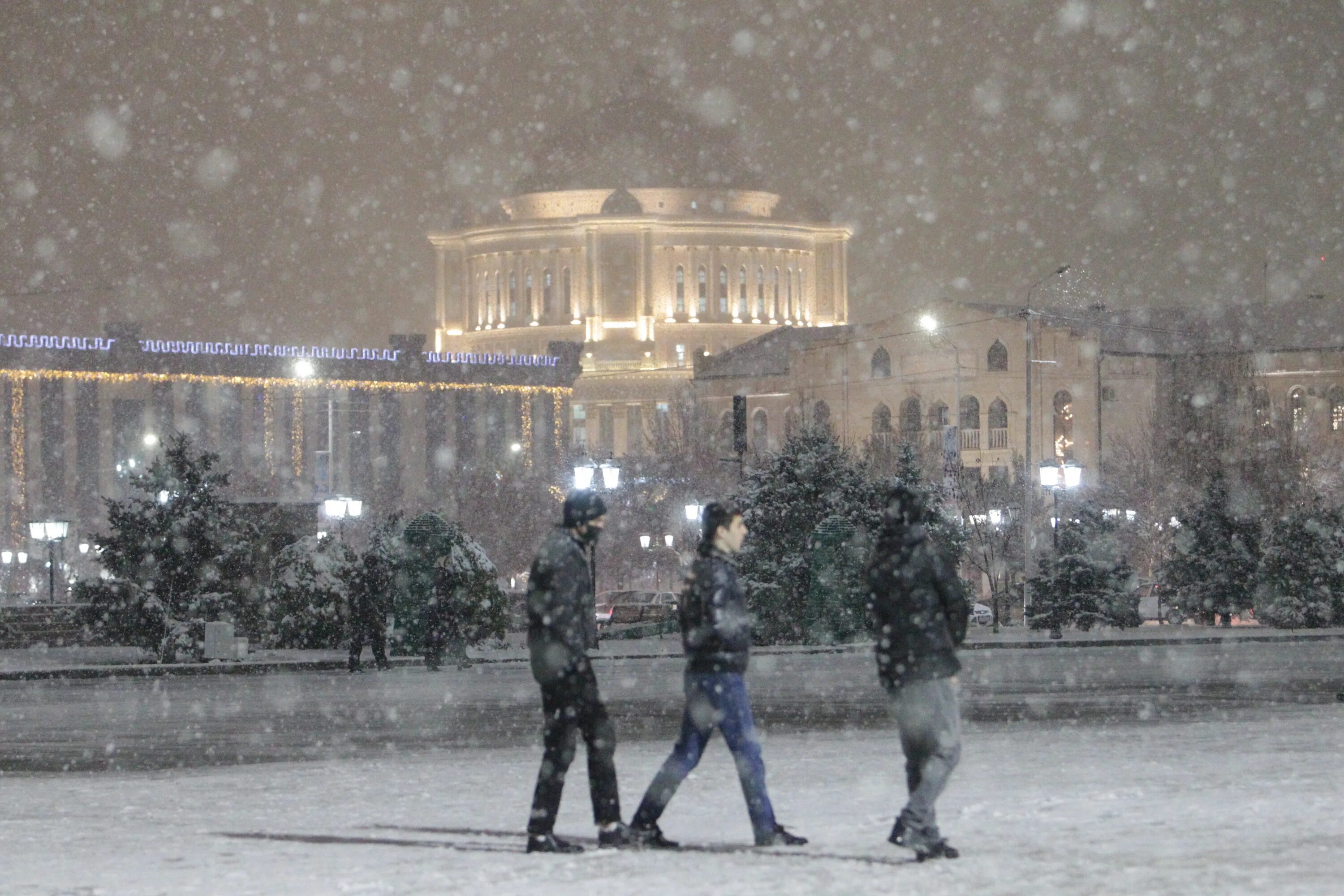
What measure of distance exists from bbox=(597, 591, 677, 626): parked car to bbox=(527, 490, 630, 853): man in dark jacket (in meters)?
41.8

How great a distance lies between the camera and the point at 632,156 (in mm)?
192875

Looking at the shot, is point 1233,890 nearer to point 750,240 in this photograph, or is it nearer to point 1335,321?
point 1335,321

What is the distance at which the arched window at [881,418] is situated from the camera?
105 metres

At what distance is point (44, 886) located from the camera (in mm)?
10773

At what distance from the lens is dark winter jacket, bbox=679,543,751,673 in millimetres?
11680

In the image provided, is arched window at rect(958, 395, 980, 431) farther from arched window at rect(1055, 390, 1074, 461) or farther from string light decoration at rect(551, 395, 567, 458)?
string light decoration at rect(551, 395, 567, 458)

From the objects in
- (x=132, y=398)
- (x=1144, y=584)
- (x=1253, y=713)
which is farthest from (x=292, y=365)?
(x=1253, y=713)

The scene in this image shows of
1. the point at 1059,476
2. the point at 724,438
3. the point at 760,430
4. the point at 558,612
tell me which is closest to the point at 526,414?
→ the point at 760,430

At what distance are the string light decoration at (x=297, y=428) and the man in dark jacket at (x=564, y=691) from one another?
13727cm

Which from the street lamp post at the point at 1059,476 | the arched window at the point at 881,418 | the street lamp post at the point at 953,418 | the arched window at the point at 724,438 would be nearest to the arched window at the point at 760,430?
the arched window at the point at 724,438

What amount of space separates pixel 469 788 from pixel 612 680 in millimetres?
16983

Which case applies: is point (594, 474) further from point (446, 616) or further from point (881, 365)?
point (881, 365)

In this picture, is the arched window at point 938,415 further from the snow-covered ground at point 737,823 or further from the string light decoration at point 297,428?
the snow-covered ground at point 737,823

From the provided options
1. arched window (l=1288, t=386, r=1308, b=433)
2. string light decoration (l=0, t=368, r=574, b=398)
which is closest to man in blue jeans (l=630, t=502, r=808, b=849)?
arched window (l=1288, t=386, r=1308, b=433)
